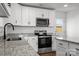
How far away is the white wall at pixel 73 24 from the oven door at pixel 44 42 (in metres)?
1.37

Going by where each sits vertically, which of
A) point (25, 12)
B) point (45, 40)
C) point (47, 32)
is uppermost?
point (25, 12)

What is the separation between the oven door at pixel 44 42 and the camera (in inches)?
157

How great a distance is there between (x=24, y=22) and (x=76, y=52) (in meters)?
2.60

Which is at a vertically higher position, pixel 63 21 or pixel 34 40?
pixel 63 21

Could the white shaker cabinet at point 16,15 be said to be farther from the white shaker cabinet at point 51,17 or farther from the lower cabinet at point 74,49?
the lower cabinet at point 74,49

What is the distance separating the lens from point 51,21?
184 inches

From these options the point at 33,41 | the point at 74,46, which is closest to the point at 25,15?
the point at 33,41

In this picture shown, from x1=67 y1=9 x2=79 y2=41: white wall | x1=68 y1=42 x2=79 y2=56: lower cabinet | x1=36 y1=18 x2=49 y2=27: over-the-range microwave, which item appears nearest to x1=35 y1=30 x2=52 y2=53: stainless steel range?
x1=36 y1=18 x2=49 y2=27: over-the-range microwave

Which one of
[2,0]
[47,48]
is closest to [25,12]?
[47,48]

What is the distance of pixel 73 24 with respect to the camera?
17.1 feet

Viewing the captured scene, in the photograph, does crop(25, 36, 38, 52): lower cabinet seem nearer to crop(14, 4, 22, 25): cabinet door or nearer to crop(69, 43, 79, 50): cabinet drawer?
crop(14, 4, 22, 25): cabinet door

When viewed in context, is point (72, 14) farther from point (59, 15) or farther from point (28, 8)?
point (28, 8)

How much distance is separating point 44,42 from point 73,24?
2101 millimetres

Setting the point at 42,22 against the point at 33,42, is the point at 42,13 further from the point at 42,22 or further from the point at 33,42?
the point at 33,42
